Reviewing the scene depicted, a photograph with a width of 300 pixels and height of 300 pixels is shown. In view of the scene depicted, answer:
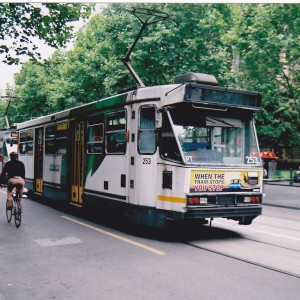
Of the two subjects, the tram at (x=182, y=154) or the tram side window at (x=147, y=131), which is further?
the tram side window at (x=147, y=131)

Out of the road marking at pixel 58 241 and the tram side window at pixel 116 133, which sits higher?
the tram side window at pixel 116 133

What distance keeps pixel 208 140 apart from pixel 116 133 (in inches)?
95.6

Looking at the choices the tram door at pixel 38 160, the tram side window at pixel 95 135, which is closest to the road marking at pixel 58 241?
the tram side window at pixel 95 135

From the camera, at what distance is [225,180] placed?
8492mm

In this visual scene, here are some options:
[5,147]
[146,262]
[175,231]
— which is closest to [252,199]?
[175,231]

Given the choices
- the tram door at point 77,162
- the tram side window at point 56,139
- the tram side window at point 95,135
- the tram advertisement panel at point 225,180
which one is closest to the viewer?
the tram advertisement panel at point 225,180

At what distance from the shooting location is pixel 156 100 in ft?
28.8

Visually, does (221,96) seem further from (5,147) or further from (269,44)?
(5,147)

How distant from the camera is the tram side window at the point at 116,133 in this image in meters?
9.73

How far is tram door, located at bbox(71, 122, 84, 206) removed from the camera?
1202cm

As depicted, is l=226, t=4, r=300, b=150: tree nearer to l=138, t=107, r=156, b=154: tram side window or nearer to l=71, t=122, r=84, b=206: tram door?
l=71, t=122, r=84, b=206: tram door

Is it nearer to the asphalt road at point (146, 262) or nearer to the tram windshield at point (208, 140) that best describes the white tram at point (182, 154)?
the tram windshield at point (208, 140)

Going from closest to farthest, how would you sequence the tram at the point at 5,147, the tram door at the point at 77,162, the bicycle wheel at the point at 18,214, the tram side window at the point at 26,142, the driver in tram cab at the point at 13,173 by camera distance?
the bicycle wheel at the point at 18,214 → the driver in tram cab at the point at 13,173 → the tram door at the point at 77,162 → the tram side window at the point at 26,142 → the tram at the point at 5,147

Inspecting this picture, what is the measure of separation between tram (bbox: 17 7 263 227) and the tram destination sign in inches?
0.7
